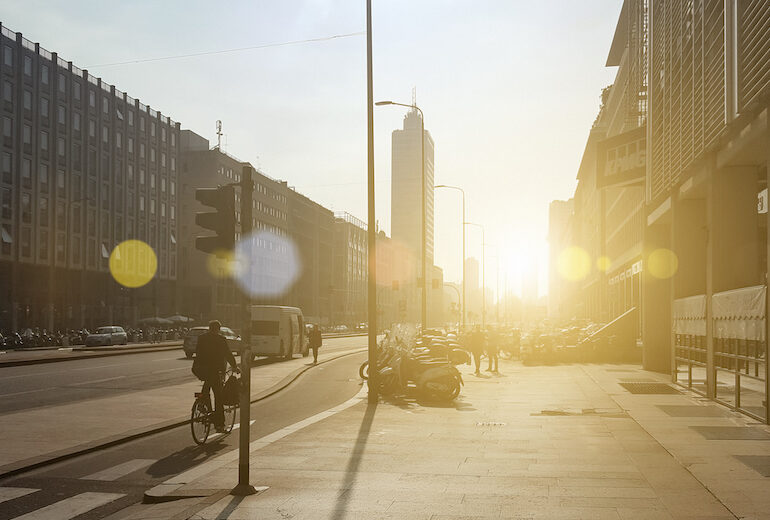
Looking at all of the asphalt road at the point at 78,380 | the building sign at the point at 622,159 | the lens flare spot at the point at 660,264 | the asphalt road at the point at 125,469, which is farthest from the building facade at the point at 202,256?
the asphalt road at the point at 125,469

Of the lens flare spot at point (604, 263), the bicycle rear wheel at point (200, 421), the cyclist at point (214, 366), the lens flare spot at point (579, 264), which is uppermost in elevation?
the lens flare spot at point (579, 264)

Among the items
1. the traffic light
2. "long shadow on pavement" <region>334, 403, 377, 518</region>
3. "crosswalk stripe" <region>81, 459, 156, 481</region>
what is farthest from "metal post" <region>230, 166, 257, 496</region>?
"crosswalk stripe" <region>81, 459, 156, 481</region>

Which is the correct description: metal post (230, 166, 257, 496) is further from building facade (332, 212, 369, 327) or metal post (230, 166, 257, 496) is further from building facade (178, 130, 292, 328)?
building facade (332, 212, 369, 327)

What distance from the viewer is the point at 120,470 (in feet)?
32.8

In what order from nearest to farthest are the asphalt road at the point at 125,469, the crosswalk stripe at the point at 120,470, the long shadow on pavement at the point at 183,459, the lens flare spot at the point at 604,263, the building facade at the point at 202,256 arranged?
the asphalt road at the point at 125,469 → the crosswalk stripe at the point at 120,470 → the long shadow on pavement at the point at 183,459 → the lens flare spot at the point at 604,263 → the building facade at the point at 202,256

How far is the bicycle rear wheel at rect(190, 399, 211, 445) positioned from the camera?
1189 cm

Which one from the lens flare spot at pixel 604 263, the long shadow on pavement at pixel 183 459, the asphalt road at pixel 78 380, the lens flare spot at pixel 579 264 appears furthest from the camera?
the lens flare spot at pixel 579 264

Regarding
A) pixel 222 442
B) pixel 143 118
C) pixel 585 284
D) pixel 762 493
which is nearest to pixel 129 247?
pixel 143 118

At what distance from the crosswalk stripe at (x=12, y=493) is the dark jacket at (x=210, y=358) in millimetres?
3955

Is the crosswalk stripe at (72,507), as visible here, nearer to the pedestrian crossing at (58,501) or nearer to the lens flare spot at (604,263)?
the pedestrian crossing at (58,501)

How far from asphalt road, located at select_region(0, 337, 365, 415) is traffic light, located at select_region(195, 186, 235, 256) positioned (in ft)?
31.8

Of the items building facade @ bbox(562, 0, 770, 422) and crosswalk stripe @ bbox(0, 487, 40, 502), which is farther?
building facade @ bbox(562, 0, 770, 422)

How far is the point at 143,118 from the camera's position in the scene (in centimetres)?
8538

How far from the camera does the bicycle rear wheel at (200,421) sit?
11895 mm
